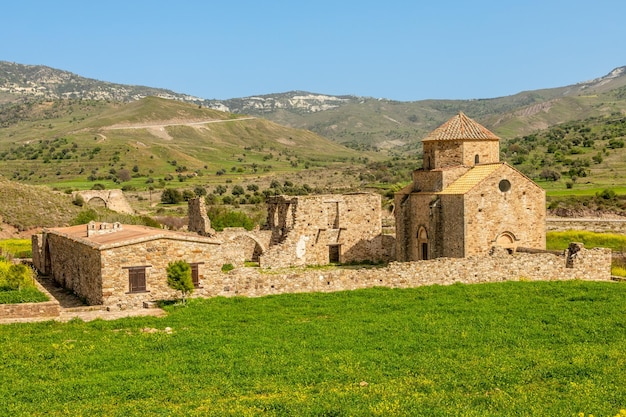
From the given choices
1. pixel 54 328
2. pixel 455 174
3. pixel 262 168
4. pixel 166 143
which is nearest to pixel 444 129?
pixel 455 174

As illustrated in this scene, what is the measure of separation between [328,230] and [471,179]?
7513mm

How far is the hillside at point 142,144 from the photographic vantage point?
328 feet

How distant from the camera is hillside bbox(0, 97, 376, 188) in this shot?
328 ft

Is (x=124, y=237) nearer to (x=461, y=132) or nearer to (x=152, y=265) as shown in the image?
(x=152, y=265)

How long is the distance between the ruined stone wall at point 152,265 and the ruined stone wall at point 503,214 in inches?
450

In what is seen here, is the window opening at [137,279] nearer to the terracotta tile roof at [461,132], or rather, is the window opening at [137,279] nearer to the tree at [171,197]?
the terracotta tile roof at [461,132]

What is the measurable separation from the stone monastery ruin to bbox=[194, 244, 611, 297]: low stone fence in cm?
3

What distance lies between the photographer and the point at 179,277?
19.5 metres

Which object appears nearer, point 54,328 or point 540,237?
point 54,328

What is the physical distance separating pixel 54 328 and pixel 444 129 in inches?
813

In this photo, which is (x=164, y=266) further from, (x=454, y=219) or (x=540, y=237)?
(x=540, y=237)

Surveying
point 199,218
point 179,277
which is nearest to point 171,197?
point 199,218

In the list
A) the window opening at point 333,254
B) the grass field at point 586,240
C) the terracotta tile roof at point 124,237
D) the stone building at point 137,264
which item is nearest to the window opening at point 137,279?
the stone building at point 137,264

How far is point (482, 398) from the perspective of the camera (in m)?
11.5
